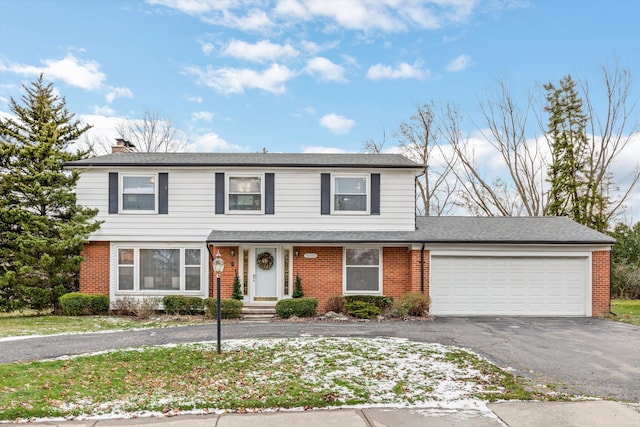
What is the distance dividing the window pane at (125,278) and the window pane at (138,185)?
272 cm

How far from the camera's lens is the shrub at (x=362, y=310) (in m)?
12.5

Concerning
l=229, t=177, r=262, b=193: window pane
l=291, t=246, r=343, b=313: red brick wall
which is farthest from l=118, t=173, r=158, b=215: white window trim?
l=291, t=246, r=343, b=313: red brick wall

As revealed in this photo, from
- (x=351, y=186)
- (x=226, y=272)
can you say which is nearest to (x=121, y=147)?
(x=226, y=272)

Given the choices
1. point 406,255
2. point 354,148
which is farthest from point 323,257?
point 354,148

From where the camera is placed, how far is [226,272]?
14.0 meters

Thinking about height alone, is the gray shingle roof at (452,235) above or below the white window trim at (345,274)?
above

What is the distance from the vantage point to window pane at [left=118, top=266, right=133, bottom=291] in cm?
1406

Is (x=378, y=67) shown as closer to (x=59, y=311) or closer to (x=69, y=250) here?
(x=69, y=250)

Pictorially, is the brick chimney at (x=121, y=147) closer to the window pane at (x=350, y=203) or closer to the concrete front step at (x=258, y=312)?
the concrete front step at (x=258, y=312)

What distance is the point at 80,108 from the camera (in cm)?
2070

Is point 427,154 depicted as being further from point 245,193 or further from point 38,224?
point 38,224

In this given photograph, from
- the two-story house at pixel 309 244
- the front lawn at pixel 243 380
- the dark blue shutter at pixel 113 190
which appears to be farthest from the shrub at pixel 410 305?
the dark blue shutter at pixel 113 190

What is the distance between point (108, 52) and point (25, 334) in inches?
456

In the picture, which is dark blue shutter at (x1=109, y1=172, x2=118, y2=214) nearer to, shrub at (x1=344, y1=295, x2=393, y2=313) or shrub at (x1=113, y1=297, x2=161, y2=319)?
shrub at (x1=113, y1=297, x2=161, y2=319)
